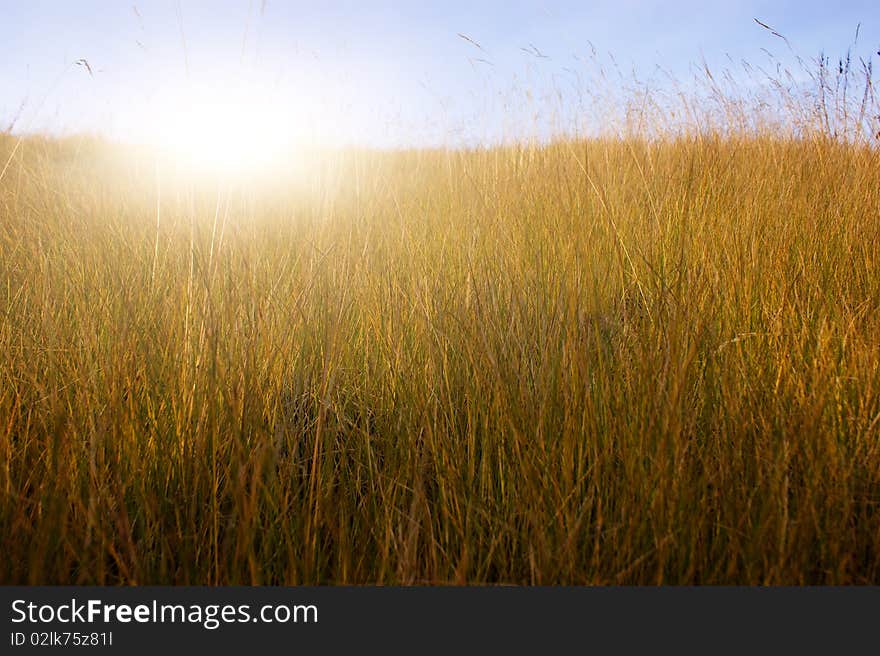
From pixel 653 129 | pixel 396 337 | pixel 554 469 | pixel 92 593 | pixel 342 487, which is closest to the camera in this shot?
pixel 92 593

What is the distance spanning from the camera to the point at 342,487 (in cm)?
114

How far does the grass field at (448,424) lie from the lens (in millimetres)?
929

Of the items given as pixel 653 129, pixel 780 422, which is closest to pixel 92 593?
pixel 780 422

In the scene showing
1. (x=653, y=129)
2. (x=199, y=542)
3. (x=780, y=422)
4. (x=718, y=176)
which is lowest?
(x=199, y=542)

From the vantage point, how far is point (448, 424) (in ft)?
4.08

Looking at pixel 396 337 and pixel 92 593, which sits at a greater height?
pixel 396 337

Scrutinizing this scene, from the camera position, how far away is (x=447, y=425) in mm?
1243

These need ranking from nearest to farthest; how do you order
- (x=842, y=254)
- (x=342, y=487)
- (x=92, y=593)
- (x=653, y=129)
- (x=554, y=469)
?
(x=92, y=593)
(x=554, y=469)
(x=342, y=487)
(x=842, y=254)
(x=653, y=129)

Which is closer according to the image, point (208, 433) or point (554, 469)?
point (554, 469)

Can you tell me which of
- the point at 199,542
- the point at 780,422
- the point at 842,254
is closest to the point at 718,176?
the point at 842,254

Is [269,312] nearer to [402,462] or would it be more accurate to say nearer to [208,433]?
[208,433]

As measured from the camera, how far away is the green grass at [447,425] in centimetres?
93

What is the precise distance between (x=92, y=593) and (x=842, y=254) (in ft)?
8.26

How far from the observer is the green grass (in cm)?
93
